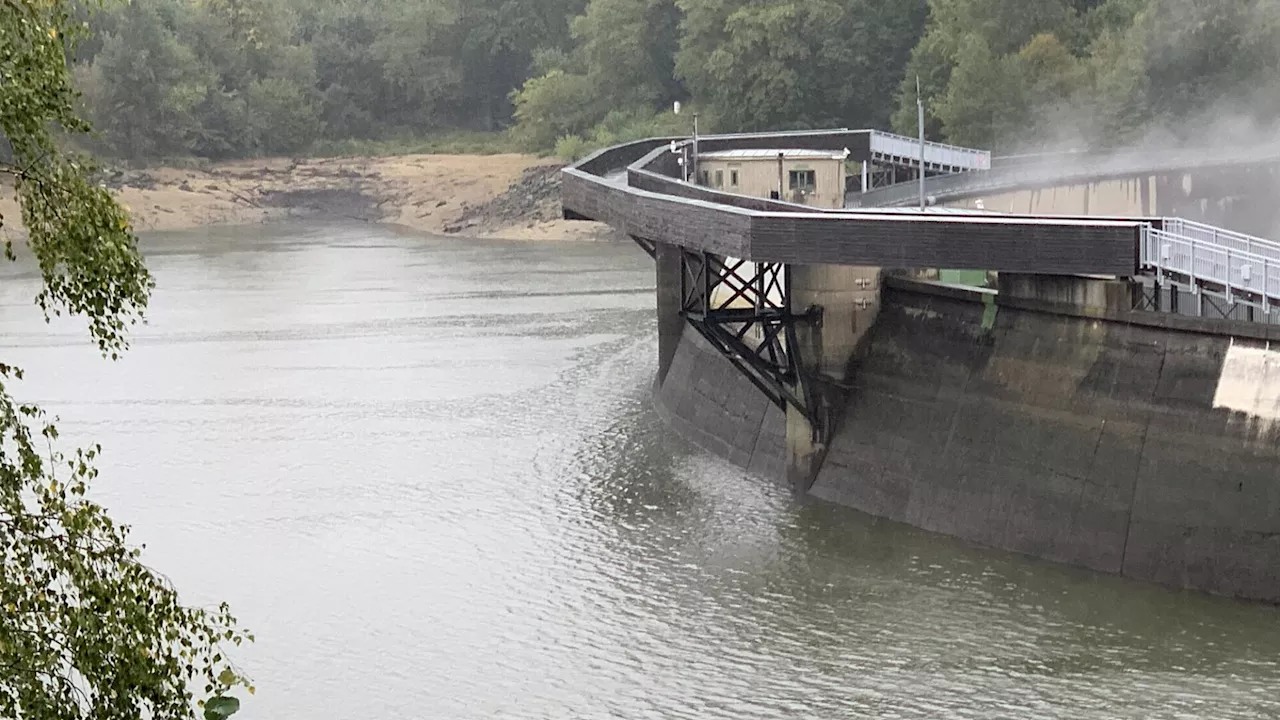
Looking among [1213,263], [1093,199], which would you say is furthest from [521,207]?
[1213,263]

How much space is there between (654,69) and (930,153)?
3813 centimetres

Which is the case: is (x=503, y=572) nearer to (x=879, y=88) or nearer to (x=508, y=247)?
(x=508, y=247)

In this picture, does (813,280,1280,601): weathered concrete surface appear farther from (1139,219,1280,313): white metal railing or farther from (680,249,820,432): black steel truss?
(680,249,820,432): black steel truss

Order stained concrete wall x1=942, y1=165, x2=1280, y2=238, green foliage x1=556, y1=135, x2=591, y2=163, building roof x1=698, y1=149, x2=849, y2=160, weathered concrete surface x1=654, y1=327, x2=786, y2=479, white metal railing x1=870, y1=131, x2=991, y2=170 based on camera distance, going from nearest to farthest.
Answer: weathered concrete surface x1=654, y1=327, x2=786, y2=479 → building roof x1=698, y1=149, x2=849, y2=160 → stained concrete wall x1=942, y1=165, x2=1280, y2=238 → white metal railing x1=870, y1=131, x2=991, y2=170 → green foliage x1=556, y1=135, x2=591, y2=163

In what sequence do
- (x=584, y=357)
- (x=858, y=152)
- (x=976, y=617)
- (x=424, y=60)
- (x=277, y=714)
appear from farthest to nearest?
(x=424, y=60) → (x=858, y=152) → (x=584, y=357) → (x=976, y=617) → (x=277, y=714)

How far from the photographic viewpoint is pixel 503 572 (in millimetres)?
24016

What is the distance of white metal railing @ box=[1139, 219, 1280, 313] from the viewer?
20.8m

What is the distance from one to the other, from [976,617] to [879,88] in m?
63.9

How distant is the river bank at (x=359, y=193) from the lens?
8469 cm

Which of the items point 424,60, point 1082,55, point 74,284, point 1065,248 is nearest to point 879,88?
point 1082,55

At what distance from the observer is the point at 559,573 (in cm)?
2389

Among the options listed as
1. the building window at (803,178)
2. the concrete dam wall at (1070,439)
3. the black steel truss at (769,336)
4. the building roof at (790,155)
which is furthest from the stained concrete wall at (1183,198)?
the concrete dam wall at (1070,439)

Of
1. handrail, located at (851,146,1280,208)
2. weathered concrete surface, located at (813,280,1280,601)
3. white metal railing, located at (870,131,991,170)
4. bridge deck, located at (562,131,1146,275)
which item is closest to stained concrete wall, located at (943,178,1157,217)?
handrail, located at (851,146,1280,208)

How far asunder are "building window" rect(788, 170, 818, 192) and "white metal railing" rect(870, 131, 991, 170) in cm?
1016
